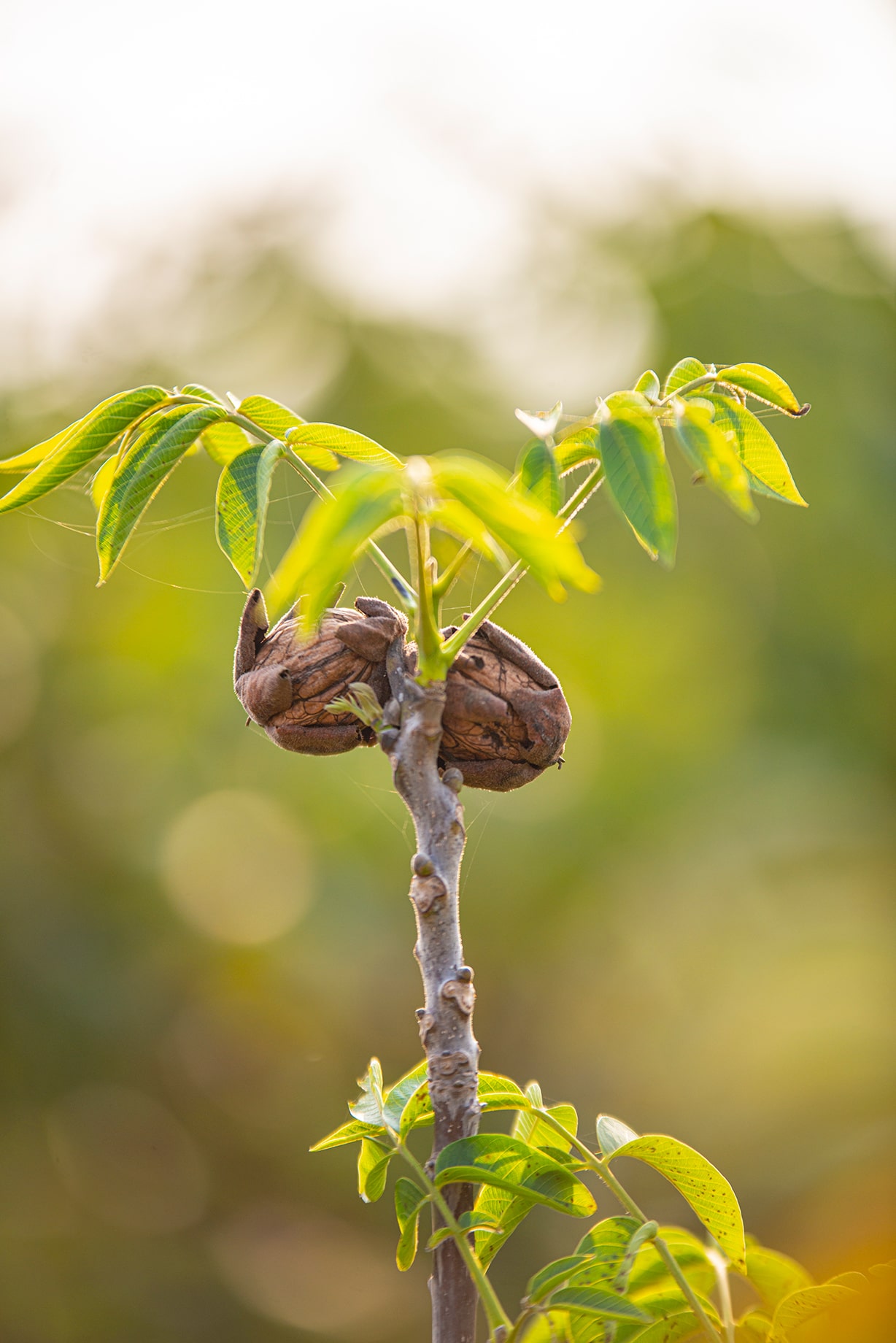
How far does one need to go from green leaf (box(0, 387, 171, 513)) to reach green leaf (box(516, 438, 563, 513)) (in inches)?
11.3

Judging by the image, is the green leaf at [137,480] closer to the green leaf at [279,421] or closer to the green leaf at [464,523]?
the green leaf at [279,421]

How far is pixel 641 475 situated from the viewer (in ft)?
1.99

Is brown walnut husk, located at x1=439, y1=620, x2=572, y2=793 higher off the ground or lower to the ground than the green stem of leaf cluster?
higher

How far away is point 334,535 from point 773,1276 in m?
0.71

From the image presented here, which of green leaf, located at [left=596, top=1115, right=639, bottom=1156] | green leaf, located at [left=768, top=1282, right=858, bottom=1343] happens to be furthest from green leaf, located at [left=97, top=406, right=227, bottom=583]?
green leaf, located at [left=768, top=1282, right=858, bottom=1343]

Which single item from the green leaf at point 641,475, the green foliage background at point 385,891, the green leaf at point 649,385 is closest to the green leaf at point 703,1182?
the green leaf at point 641,475

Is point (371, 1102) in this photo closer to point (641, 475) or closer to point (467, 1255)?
point (467, 1255)

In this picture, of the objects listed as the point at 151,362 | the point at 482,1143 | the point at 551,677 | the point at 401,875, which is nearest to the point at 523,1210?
the point at 482,1143

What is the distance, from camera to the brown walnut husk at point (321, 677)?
78 centimetres

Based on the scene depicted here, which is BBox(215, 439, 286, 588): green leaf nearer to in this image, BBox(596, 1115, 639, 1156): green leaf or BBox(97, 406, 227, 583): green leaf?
BBox(97, 406, 227, 583): green leaf

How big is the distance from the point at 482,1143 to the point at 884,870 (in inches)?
174

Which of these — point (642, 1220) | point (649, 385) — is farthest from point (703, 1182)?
point (649, 385)

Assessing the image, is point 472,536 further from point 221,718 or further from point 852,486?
point 852,486

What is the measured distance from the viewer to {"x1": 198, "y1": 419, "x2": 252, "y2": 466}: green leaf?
2.76ft
